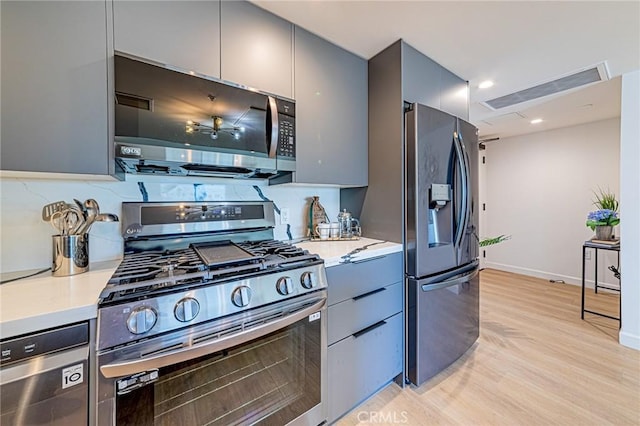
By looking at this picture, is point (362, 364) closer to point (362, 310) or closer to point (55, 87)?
point (362, 310)

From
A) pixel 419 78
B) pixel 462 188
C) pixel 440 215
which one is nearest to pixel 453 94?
pixel 419 78

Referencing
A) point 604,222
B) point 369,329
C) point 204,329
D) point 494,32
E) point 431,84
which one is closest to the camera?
point 204,329

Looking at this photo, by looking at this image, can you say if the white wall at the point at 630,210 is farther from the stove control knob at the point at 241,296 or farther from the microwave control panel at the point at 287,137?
the stove control knob at the point at 241,296

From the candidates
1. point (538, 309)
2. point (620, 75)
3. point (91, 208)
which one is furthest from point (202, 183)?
point (538, 309)

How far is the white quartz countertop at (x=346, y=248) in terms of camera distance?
4.53 ft

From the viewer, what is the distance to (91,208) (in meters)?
1.16

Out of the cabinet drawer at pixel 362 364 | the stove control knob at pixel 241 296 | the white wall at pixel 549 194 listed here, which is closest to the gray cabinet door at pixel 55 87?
the stove control knob at pixel 241 296

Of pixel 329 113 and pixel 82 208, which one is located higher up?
pixel 329 113

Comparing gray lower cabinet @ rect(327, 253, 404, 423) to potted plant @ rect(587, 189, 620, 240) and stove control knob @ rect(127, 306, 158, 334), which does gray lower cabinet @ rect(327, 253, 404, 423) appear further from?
potted plant @ rect(587, 189, 620, 240)

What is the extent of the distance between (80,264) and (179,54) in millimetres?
1048

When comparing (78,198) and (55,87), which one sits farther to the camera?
(78,198)

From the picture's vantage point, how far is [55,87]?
966 millimetres

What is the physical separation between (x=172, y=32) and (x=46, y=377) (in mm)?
1389

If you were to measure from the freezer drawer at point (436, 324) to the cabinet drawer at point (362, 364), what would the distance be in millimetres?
101
